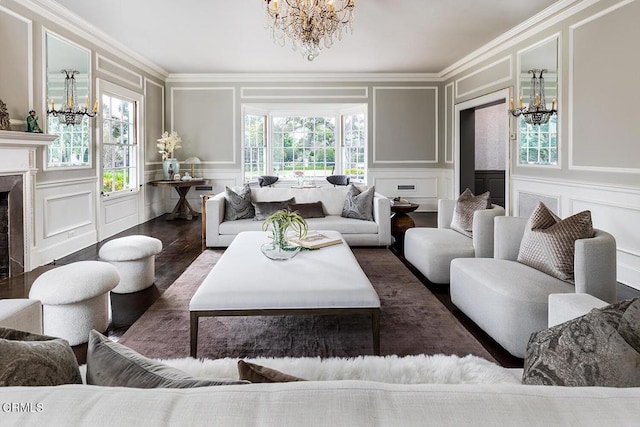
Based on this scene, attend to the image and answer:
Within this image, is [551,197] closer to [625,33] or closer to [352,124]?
[625,33]

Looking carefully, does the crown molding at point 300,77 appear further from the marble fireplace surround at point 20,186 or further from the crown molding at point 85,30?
the marble fireplace surround at point 20,186

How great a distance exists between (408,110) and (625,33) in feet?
16.1

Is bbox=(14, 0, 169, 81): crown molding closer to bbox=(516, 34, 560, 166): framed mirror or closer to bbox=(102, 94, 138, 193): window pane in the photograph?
bbox=(102, 94, 138, 193): window pane

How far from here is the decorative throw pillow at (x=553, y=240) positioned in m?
2.54

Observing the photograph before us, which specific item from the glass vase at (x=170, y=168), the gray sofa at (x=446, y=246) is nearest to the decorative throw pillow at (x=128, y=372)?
the gray sofa at (x=446, y=246)

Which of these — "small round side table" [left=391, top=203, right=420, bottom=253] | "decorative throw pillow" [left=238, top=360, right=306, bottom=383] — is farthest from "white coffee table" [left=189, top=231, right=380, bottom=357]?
"small round side table" [left=391, top=203, right=420, bottom=253]

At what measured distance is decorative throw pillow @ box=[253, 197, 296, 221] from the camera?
5273 millimetres

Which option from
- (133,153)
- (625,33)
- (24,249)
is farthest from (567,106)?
(133,153)

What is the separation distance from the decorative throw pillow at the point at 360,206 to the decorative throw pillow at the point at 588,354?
4.17m

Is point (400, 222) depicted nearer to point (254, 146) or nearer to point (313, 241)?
point (313, 241)

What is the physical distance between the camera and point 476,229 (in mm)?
3605

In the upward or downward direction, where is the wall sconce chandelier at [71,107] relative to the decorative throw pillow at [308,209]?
upward

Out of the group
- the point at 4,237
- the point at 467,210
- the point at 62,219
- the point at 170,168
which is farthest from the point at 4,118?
the point at 467,210

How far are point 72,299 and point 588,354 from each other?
8.24 ft
